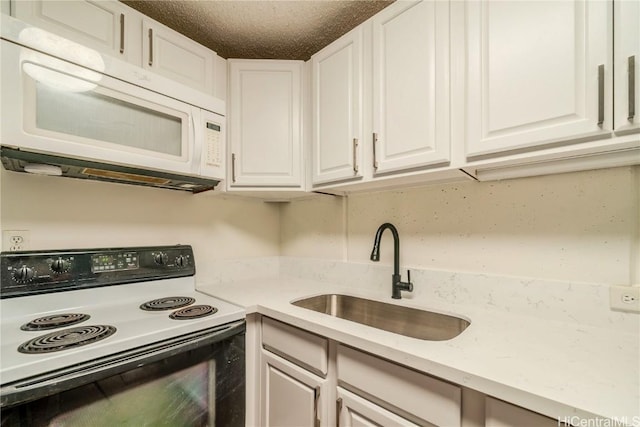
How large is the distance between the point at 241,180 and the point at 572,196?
1.47 m

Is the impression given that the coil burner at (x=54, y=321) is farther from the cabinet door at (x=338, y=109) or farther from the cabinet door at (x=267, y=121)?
the cabinet door at (x=338, y=109)

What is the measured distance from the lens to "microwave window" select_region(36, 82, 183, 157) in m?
0.96

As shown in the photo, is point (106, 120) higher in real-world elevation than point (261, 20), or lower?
lower

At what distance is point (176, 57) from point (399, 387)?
1.67 meters

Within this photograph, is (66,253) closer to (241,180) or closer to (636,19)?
(241,180)

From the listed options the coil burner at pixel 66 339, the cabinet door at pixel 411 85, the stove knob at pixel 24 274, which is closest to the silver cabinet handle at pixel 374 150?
the cabinet door at pixel 411 85

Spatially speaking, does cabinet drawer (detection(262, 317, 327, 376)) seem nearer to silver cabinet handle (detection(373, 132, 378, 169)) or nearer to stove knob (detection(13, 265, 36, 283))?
silver cabinet handle (detection(373, 132, 378, 169))

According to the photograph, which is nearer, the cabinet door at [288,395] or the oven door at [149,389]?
the oven door at [149,389]

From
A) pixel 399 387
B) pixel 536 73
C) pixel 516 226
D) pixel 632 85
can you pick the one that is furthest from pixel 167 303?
pixel 632 85

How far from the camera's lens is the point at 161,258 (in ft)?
4.89

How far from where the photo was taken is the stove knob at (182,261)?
1550 mm

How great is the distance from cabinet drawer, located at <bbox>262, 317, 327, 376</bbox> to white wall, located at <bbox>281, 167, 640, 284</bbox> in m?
0.65

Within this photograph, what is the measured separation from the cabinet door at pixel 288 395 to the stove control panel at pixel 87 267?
71 centimetres

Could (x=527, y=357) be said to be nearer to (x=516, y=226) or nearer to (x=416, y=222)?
(x=516, y=226)
